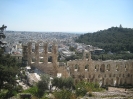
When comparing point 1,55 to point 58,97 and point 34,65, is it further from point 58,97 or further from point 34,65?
point 34,65

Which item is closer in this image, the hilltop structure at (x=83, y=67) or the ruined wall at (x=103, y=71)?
the hilltop structure at (x=83, y=67)

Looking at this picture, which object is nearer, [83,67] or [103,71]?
[83,67]

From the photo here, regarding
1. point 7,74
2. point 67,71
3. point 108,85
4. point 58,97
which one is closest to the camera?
point 58,97

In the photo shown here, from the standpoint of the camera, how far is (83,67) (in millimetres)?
34906

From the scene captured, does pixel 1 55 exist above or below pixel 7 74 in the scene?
above

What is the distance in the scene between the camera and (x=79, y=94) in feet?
71.6

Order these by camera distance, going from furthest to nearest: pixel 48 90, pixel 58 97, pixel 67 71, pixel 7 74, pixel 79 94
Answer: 1. pixel 67 71
2. pixel 48 90
3. pixel 79 94
4. pixel 7 74
5. pixel 58 97

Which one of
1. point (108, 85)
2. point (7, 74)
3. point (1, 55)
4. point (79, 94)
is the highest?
point (1, 55)

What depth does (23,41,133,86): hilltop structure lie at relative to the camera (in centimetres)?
3450

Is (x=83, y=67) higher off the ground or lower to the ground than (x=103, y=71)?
higher

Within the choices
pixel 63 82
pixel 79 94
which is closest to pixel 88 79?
pixel 63 82

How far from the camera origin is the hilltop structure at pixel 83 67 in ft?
113

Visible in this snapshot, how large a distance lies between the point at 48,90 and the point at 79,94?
629 centimetres

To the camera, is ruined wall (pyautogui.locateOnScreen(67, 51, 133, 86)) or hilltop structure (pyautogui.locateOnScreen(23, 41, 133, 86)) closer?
hilltop structure (pyautogui.locateOnScreen(23, 41, 133, 86))
